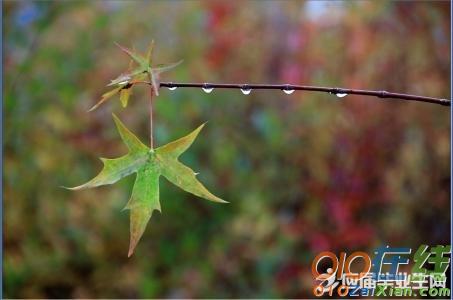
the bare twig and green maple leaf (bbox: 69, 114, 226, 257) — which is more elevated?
the bare twig

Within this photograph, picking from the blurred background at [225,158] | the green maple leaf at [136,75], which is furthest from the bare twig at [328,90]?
the blurred background at [225,158]

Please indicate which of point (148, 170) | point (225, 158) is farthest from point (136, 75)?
point (225, 158)

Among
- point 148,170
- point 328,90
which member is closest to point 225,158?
point 148,170

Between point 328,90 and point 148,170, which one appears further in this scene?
point 148,170

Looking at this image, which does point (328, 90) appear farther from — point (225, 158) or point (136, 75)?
point (225, 158)

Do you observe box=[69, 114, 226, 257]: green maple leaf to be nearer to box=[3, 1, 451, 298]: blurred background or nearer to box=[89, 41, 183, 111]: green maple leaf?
box=[89, 41, 183, 111]: green maple leaf

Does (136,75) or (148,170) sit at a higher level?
(136,75)

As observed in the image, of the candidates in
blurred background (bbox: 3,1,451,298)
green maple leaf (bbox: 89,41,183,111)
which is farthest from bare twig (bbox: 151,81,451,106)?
blurred background (bbox: 3,1,451,298)

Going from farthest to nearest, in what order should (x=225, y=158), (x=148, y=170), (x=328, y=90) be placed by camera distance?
(x=225, y=158), (x=148, y=170), (x=328, y=90)

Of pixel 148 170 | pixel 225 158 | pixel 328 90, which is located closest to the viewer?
pixel 328 90
